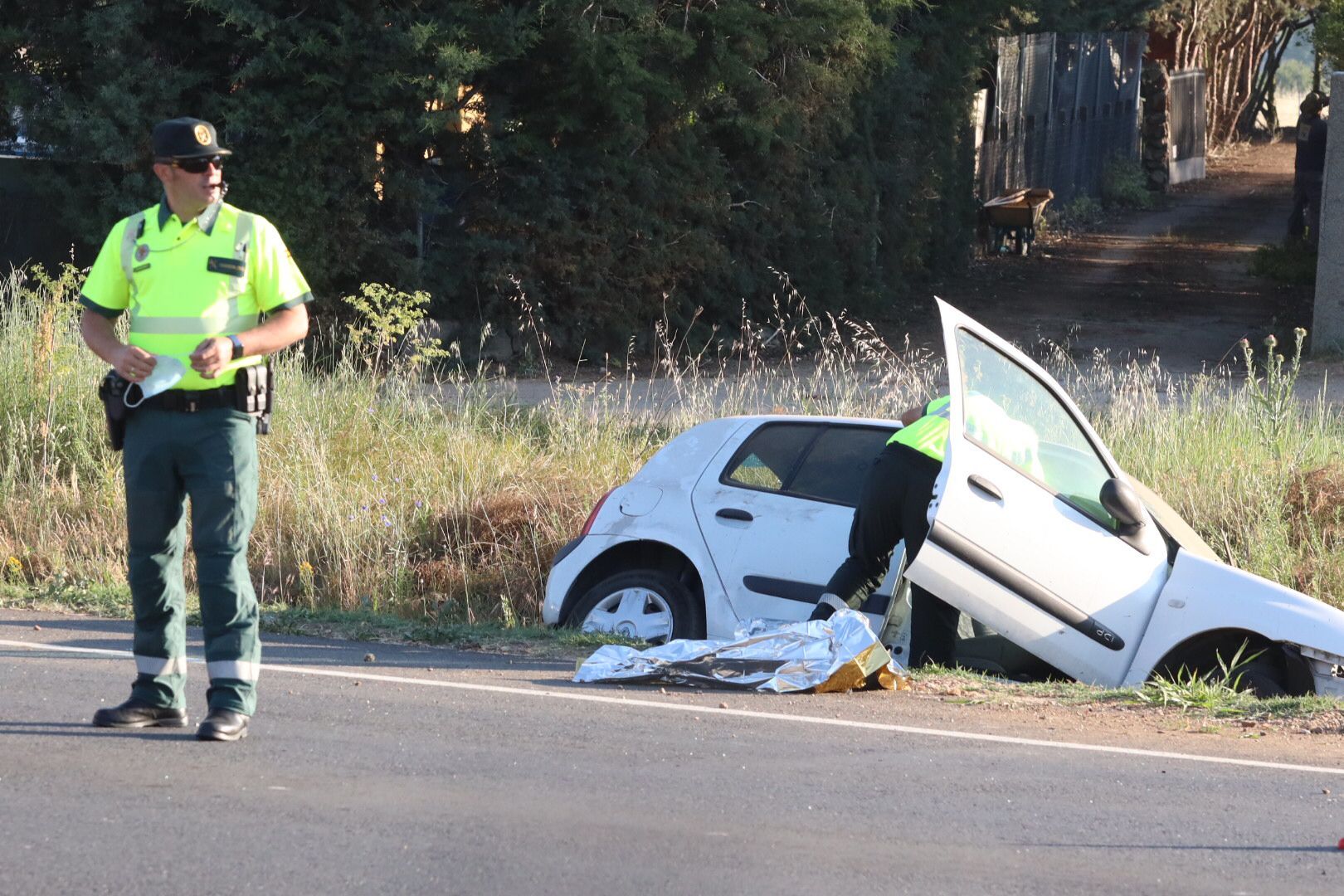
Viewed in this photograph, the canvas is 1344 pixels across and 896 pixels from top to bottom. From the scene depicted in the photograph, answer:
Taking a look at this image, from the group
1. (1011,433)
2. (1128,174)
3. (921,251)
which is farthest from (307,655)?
(1128,174)

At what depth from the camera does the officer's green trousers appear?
5.01 meters

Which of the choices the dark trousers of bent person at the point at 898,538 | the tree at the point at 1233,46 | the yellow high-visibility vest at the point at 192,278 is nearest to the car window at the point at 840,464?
the dark trousers of bent person at the point at 898,538

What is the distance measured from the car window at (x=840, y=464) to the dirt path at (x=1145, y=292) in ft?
31.6

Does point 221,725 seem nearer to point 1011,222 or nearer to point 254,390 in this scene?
point 254,390

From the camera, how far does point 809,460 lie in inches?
291

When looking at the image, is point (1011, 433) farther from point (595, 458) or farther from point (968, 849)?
point (595, 458)

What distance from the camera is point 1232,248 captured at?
2805cm

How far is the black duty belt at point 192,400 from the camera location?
4.98 m

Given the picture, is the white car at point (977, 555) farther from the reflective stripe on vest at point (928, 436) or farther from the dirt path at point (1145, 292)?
the dirt path at point (1145, 292)

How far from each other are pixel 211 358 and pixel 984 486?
294 centimetres

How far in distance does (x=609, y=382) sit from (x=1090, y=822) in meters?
12.1

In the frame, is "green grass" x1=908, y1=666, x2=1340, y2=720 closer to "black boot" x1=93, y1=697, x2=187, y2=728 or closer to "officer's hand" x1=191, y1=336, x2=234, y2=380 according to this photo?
"black boot" x1=93, y1=697, x2=187, y2=728

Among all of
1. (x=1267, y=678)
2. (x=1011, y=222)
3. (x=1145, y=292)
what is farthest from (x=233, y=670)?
(x=1011, y=222)

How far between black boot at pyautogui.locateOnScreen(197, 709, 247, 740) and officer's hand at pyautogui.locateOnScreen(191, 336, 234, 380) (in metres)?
1.10
